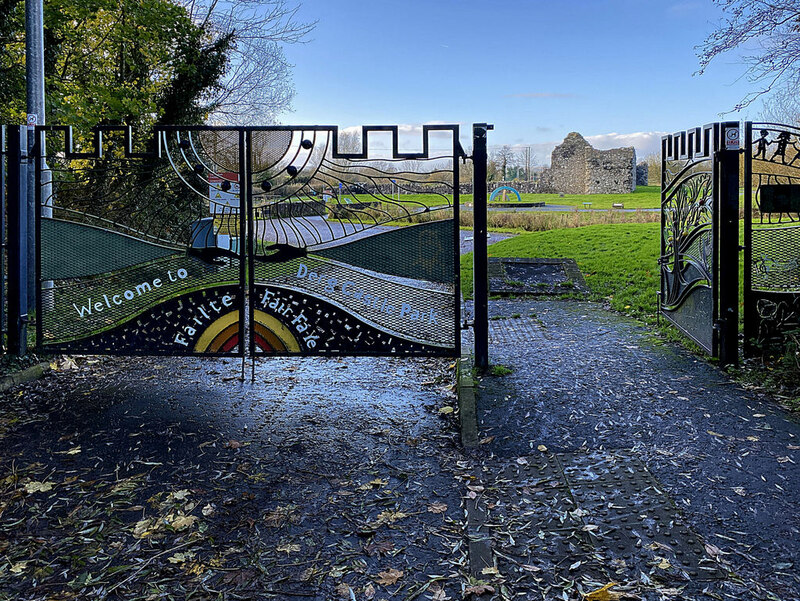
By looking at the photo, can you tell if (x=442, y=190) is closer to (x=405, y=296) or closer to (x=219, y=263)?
(x=405, y=296)

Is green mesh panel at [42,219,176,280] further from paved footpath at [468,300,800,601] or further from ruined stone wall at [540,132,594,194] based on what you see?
ruined stone wall at [540,132,594,194]

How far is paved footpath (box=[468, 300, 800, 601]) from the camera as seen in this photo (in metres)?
3.30

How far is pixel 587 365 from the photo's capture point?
278 inches

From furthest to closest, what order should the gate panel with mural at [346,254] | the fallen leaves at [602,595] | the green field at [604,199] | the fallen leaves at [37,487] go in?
the green field at [604,199] < the gate panel with mural at [346,254] < the fallen leaves at [37,487] < the fallen leaves at [602,595]

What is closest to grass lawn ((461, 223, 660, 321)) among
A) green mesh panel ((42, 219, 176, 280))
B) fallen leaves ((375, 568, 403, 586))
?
green mesh panel ((42, 219, 176, 280))

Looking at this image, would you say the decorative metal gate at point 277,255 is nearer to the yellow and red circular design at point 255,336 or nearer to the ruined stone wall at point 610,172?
the yellow and red circular design at point 255,336

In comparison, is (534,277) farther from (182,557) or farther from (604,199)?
(604,199)

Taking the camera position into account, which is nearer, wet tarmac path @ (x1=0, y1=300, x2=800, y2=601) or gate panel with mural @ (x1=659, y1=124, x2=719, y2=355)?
wet tarmac path @ (x1=0, y1=300, x2=800, y2=601)

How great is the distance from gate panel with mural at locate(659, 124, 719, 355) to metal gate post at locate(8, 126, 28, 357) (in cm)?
631

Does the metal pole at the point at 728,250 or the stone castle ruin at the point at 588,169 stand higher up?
the stone castle ruin at the point at 588,169

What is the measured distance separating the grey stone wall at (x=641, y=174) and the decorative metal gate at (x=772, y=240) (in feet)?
147

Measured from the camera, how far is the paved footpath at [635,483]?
3.30 metres

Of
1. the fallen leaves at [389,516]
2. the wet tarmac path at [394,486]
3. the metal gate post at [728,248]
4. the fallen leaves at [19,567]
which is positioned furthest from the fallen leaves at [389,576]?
the metal gate post at [728,248]

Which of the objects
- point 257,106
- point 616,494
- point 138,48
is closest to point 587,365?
point 616,494
